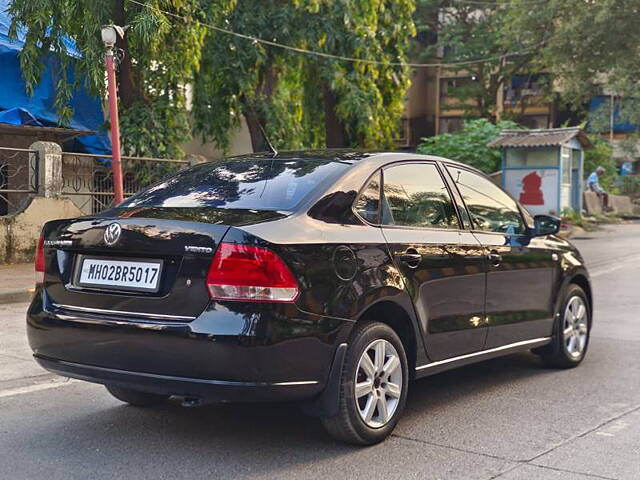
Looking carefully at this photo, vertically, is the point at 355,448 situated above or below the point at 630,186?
below

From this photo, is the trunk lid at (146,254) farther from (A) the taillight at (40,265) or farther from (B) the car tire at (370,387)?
(B) the car tire at (370,387)

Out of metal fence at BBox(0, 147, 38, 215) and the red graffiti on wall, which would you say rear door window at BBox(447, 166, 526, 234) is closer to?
metal fence at BBox(0, 147, 38, 215)

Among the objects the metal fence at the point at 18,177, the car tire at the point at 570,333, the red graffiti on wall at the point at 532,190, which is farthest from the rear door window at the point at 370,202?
the red graffiti on wall at the point at 532,190

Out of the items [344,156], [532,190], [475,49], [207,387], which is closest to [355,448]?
[207,387]

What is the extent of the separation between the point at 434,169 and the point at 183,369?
7.42 feet

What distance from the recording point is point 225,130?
19.5 meters

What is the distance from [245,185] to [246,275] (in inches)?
39.5

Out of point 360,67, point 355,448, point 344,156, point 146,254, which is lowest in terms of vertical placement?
point 355,448

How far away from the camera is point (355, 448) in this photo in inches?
168

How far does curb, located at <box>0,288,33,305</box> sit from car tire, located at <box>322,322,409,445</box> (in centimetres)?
710

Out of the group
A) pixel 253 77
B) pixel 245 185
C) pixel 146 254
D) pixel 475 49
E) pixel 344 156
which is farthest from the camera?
pixel 475 49

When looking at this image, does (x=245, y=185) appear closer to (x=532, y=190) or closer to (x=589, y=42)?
(x=532, y=190)

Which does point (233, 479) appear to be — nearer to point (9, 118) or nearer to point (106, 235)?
point (106, 235)

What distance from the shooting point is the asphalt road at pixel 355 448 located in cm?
396
